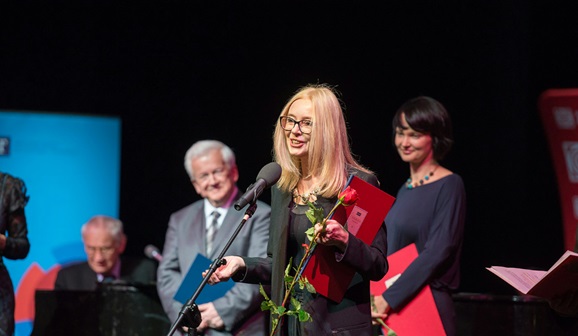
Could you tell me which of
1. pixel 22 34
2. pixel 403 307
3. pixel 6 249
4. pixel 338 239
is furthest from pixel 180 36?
pixel 338 239

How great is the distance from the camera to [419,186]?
424 centimetres

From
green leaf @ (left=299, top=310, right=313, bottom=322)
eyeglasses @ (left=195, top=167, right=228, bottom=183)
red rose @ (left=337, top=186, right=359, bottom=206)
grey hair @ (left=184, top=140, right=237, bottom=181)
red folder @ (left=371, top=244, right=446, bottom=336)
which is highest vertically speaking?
red rose @ (left=337, top=186, right=359, bottom=206)

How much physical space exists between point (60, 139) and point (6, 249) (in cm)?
284

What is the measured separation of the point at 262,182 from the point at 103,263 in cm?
360

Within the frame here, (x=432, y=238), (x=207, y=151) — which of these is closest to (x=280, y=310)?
(x=432, y=238)

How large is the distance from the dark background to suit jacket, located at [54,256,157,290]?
69 cm

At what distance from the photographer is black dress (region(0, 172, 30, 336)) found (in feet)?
12.9

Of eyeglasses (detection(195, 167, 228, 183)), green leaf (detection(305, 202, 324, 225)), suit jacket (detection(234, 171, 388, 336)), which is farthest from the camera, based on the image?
eyeglasses (detection(195, 167, 228, 183))

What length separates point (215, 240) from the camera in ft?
14.6

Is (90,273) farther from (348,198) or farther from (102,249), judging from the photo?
(348,198)

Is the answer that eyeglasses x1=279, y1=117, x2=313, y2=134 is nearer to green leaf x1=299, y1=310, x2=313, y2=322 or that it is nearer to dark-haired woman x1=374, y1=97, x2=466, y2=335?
green leaf x1=299, y1=310, x2=313, y2=322

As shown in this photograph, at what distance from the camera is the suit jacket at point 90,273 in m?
6.15

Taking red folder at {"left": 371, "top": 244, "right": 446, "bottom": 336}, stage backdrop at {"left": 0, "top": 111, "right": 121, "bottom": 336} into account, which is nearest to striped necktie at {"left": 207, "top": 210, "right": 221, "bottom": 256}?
red folder at {"left": 371, "top": 244, "right": 446, "bottom": 336}

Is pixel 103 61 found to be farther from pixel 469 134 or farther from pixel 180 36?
pixel 469 134
